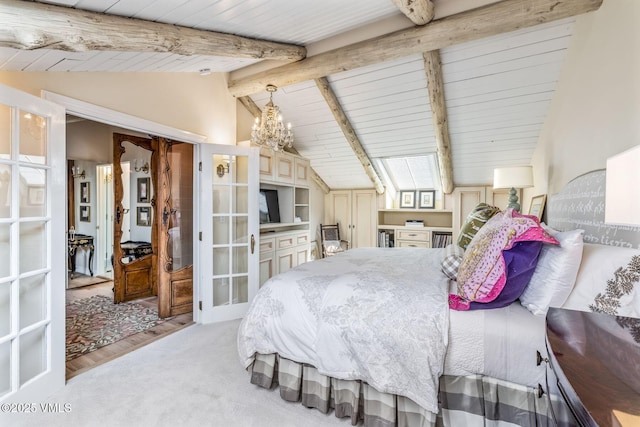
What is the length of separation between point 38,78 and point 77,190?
4034 mm

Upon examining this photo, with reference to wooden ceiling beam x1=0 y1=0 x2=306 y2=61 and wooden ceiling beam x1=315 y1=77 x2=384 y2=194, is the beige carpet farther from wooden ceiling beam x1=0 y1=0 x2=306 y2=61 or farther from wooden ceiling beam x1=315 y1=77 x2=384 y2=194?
wooden ceiling beam x1=315 y1=77 x2=384 y2=194

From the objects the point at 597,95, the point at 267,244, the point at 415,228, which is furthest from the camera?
the point at 415,228

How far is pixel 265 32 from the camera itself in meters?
2.55

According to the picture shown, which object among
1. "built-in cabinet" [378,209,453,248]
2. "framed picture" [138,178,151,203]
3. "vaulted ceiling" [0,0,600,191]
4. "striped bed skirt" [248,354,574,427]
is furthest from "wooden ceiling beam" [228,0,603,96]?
"built-in cabinet" [378,209,453,248]

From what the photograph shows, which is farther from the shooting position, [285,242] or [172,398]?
[285,242]

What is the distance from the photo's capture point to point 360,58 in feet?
9.59

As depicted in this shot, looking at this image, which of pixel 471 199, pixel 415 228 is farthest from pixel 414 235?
pixel 471 199

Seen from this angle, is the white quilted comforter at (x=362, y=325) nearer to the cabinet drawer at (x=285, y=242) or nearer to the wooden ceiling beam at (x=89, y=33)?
the wooden ceiling beam at (x=89, y=33)

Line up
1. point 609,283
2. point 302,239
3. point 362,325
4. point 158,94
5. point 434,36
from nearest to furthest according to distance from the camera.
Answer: point 609,283, point 362,325, point 434,36, point 158,94, point 302,239

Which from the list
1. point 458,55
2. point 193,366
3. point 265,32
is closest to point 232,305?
point 193,366

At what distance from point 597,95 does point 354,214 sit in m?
4.02

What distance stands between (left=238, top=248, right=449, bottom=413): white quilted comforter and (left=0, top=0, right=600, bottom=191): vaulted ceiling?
5.83 feet

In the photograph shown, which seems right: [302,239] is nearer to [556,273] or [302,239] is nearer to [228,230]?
[228,230]

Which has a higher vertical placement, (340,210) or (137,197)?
(137,197)
